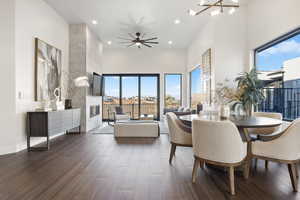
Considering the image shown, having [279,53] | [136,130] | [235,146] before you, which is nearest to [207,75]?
[279,53]

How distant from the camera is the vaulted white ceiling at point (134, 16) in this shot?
5293mm

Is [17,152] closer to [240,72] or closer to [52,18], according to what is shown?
[52,18]

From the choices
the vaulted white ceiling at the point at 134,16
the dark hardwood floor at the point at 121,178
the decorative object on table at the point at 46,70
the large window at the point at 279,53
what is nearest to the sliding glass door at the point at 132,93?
the vaulted white ceiling at the point at 134,16

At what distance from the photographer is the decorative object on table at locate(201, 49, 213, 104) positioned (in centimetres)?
630

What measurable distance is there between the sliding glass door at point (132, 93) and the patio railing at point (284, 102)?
562 cm

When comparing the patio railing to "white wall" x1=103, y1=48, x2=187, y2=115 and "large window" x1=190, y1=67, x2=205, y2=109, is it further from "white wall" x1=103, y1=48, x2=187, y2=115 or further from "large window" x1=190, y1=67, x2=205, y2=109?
"white wall" x1=103, y1=48, x2=187, y2=115

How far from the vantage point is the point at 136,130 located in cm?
579

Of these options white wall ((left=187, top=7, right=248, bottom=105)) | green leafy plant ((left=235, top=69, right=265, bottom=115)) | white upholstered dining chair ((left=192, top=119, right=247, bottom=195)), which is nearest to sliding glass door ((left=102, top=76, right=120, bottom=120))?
white wall ((left=187, top=7, right=248, bottom=105))

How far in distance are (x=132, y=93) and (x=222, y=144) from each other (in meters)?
8.09

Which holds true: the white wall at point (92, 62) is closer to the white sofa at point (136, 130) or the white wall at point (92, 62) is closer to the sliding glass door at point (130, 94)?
the white sofa at point (136, 130)

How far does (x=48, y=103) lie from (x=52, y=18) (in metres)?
2.48

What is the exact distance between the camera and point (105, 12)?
19.1 feet

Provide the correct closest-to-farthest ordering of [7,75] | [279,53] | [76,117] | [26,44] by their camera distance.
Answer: [7,75] < [26,44] < [279,53] < [76,117]

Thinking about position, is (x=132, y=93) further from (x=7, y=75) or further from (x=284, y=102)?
(x=284, y=102)
